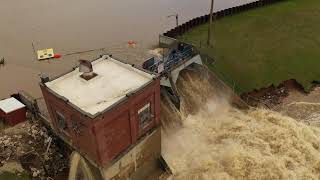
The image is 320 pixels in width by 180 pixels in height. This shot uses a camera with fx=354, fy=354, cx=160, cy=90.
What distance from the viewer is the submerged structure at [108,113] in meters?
20.8

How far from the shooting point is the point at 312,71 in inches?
1454

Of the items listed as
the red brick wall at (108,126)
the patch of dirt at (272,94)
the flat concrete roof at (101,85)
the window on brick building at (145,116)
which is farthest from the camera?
the patch of dirt at (272,94)

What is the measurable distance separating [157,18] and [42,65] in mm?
16897

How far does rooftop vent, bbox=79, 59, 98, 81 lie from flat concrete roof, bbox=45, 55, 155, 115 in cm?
24

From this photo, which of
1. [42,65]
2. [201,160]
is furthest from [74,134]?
[42,65]

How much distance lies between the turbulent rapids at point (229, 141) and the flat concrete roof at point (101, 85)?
21.5 feet

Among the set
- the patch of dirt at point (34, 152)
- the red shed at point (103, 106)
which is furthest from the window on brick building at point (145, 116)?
the patch of dirt at point (34, 152)

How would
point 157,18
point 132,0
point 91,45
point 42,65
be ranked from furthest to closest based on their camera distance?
point 132,0 < point 157,18 < point 91,45 < point 42,65

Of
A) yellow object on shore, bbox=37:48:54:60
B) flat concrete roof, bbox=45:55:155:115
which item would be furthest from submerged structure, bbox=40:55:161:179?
yellow object on shore, bbox=37:48:54:60

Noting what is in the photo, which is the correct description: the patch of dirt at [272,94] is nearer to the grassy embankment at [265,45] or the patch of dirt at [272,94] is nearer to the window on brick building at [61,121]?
the grassy embankment at [265,45]

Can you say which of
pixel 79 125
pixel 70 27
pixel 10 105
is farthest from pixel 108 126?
pixel 70 27

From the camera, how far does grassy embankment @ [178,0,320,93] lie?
3572 centimetres

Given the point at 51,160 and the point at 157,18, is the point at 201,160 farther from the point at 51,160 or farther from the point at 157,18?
the point at 157,18

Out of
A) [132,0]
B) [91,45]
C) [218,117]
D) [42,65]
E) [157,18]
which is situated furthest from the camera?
[132,0]
